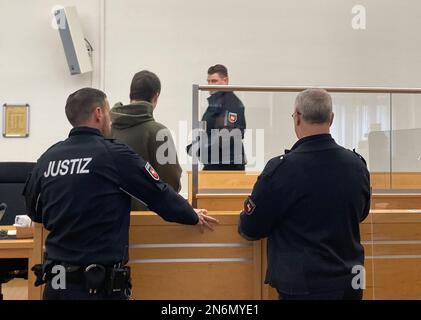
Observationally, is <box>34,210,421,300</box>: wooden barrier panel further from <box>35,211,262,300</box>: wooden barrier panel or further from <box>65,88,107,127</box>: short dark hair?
<box>65,88,107,127</box>: short dark hair

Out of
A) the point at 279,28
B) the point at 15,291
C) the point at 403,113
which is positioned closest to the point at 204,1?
the point at 279,28

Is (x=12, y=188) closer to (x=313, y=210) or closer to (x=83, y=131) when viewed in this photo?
(x=83, y=131)

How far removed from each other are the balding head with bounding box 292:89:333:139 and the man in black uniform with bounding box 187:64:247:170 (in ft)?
3.08

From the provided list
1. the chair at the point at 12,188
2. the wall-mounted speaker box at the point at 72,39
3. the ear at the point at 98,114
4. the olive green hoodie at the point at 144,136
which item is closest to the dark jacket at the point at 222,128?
the olive green hoodie at the point at 144,136

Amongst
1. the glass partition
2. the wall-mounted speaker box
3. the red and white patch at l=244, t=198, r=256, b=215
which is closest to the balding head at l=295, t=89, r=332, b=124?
the red and white patch at l=244, t=198, r=256, b=215

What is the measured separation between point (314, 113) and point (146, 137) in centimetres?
88

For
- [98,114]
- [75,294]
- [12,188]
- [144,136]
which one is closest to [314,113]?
[98,114]

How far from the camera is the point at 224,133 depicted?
2.54m

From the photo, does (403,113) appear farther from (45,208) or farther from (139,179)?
(45,208)

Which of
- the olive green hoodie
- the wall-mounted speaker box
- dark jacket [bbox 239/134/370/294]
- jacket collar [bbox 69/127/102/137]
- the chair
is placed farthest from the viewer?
the wall-mounted speaker box

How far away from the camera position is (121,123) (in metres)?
2.11

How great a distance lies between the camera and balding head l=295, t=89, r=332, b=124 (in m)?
1.51
